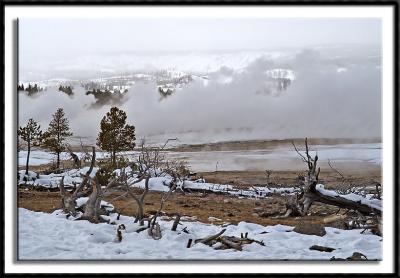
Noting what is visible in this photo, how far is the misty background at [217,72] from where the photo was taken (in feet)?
13.6

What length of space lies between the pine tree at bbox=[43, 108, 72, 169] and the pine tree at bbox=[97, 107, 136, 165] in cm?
28

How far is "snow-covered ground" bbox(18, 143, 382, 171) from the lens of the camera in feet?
13.8

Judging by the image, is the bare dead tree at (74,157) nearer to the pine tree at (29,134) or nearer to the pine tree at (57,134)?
the pine tree at (57,134)

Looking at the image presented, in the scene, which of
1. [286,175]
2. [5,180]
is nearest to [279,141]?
[286,175]

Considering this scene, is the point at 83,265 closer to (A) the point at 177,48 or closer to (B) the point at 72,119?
(B) the point at 72,119

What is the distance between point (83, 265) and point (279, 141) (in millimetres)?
1896

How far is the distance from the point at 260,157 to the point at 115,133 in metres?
1.24

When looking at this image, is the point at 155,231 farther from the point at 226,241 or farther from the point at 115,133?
the point at 115,133

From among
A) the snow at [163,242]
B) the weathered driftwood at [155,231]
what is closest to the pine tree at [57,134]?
the snow at [163,242]

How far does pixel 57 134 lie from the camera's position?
13.8ft

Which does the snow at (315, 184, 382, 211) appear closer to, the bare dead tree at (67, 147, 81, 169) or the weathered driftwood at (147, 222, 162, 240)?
the weathered driftwood at (147, 222, 162, 240)

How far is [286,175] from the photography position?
4.23m

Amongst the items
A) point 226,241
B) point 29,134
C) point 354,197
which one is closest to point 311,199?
point 354,197

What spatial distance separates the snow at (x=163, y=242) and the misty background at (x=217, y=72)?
2.51 feet
